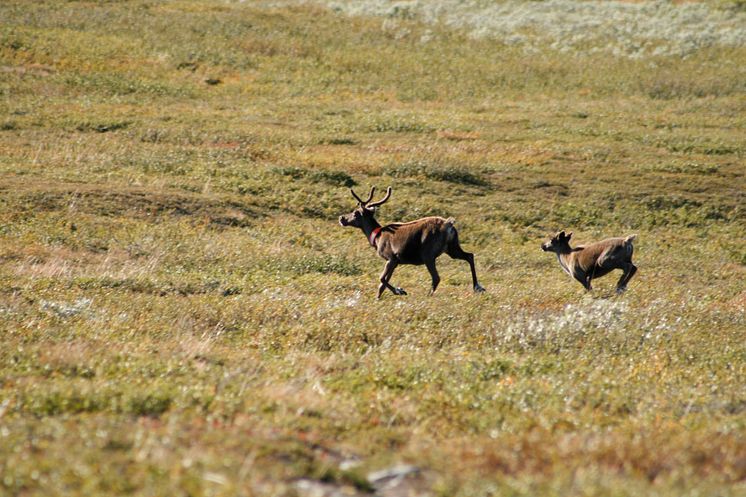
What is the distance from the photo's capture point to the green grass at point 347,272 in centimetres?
790

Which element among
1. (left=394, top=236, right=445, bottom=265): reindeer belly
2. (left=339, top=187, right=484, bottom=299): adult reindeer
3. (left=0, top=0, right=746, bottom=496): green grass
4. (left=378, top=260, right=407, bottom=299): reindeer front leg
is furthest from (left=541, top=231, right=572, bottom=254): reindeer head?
(left=378, top=260, right=407, bottom=299): reindeer front leg

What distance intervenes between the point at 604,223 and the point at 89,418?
22.8m

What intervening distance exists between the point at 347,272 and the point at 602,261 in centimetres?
590

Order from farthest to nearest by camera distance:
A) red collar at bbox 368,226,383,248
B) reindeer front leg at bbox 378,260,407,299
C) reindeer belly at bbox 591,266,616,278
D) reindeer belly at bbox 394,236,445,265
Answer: red collar at bbox 368,226,383,248
reindeer belly at bbox 591,266,616,278
reindeer belly at bbox 394,236,445,265
reindeer front leg at bbox 378,260,407,299

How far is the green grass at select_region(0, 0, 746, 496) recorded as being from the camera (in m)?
7.90

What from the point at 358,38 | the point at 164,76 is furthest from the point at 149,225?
the point at 358,38

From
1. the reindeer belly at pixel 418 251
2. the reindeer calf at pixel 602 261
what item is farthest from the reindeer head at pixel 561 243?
the reindeer belly at pixel 418 251

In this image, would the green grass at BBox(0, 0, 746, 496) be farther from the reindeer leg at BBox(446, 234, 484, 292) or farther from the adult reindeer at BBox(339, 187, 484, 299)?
the adult reindeer at BBox(339, 187, 484, 299)

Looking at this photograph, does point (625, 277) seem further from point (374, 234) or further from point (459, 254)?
point (374, 234)

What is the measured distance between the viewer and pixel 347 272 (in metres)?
21.9

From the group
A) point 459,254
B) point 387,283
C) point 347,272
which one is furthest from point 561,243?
point 347,272

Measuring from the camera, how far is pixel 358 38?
60781 millimetres

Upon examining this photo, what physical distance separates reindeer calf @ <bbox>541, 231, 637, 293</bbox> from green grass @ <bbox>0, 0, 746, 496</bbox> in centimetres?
48

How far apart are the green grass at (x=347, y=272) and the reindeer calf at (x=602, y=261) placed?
476 millimetres
